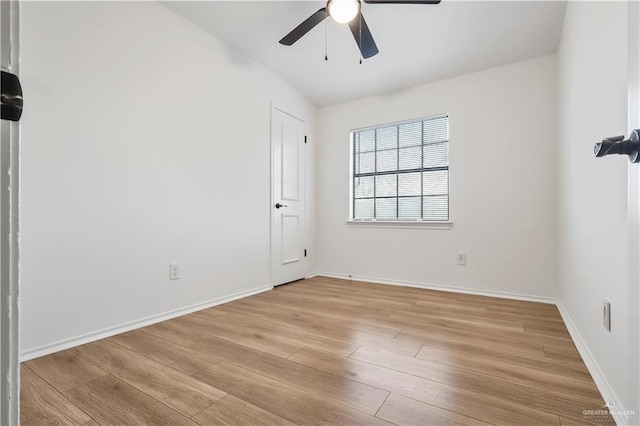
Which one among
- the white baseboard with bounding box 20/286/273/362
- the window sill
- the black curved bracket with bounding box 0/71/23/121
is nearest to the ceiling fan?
the window sill

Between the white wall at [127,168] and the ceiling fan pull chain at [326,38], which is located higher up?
the ceiling fan pull chain at [326,38]

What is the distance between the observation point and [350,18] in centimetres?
196

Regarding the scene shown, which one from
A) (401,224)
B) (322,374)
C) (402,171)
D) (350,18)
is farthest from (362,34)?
(322,374)

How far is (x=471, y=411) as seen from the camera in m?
1.16

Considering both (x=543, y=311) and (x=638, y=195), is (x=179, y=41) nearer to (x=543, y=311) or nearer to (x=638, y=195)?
(x=638, y=195)

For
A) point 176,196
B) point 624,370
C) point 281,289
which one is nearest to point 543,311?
point 624,370

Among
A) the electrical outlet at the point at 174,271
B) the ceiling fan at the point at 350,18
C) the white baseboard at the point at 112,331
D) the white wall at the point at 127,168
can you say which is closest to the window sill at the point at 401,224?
the white wall at the point at 127,168

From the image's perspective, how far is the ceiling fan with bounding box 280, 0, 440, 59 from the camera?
6.18 ft

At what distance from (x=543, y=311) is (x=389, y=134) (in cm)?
237

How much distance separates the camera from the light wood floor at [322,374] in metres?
1.15

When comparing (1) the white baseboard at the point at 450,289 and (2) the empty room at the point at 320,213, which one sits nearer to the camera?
(2) the empty room at the point at 320,213

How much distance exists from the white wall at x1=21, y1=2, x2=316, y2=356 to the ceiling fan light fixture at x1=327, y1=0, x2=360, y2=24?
129 centimetres

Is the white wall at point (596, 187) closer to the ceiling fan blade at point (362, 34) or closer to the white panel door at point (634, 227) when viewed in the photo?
the white panel door at point (634, 227)

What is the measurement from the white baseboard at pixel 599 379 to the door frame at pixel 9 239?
1197mm
